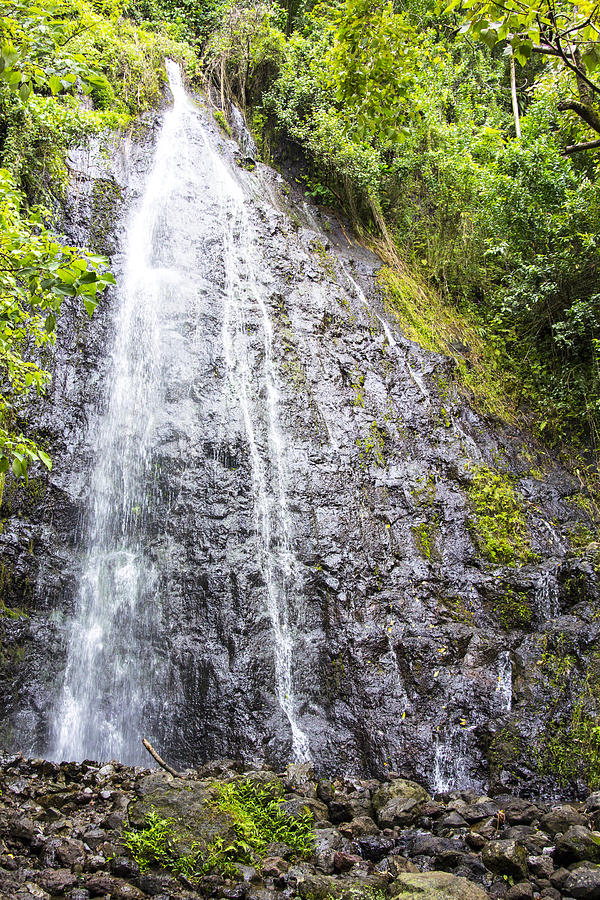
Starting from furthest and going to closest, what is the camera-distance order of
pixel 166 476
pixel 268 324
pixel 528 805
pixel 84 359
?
1. pixel 268 324
2. pixel 84 359
3. pixel 166 476
4. pixel 528 805

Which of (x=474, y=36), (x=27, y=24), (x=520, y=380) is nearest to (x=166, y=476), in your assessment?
(x=27, y=24)

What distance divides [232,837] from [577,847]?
7.39 feet

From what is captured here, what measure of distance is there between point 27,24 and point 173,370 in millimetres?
5002

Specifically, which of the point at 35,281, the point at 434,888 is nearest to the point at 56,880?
the point at 434,888

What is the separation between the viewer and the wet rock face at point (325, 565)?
5.68 metres

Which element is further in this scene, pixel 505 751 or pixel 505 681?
pixel 505 681

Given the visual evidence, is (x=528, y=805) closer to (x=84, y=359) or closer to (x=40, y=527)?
(x=40, y=527)

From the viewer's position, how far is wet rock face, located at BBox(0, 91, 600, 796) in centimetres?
568

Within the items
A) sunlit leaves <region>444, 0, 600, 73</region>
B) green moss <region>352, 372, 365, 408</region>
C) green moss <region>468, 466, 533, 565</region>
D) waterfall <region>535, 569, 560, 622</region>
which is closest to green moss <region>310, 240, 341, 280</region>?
green moss <region>352, 372, 365, 408</region>

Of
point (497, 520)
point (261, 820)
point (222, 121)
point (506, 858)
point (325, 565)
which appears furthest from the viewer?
point (222, 121)

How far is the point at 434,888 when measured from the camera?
3266 mm

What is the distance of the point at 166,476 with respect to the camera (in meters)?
7.18

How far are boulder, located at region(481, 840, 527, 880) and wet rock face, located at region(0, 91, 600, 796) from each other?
1.48ft

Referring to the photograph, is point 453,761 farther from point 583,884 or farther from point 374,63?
point 374,63
